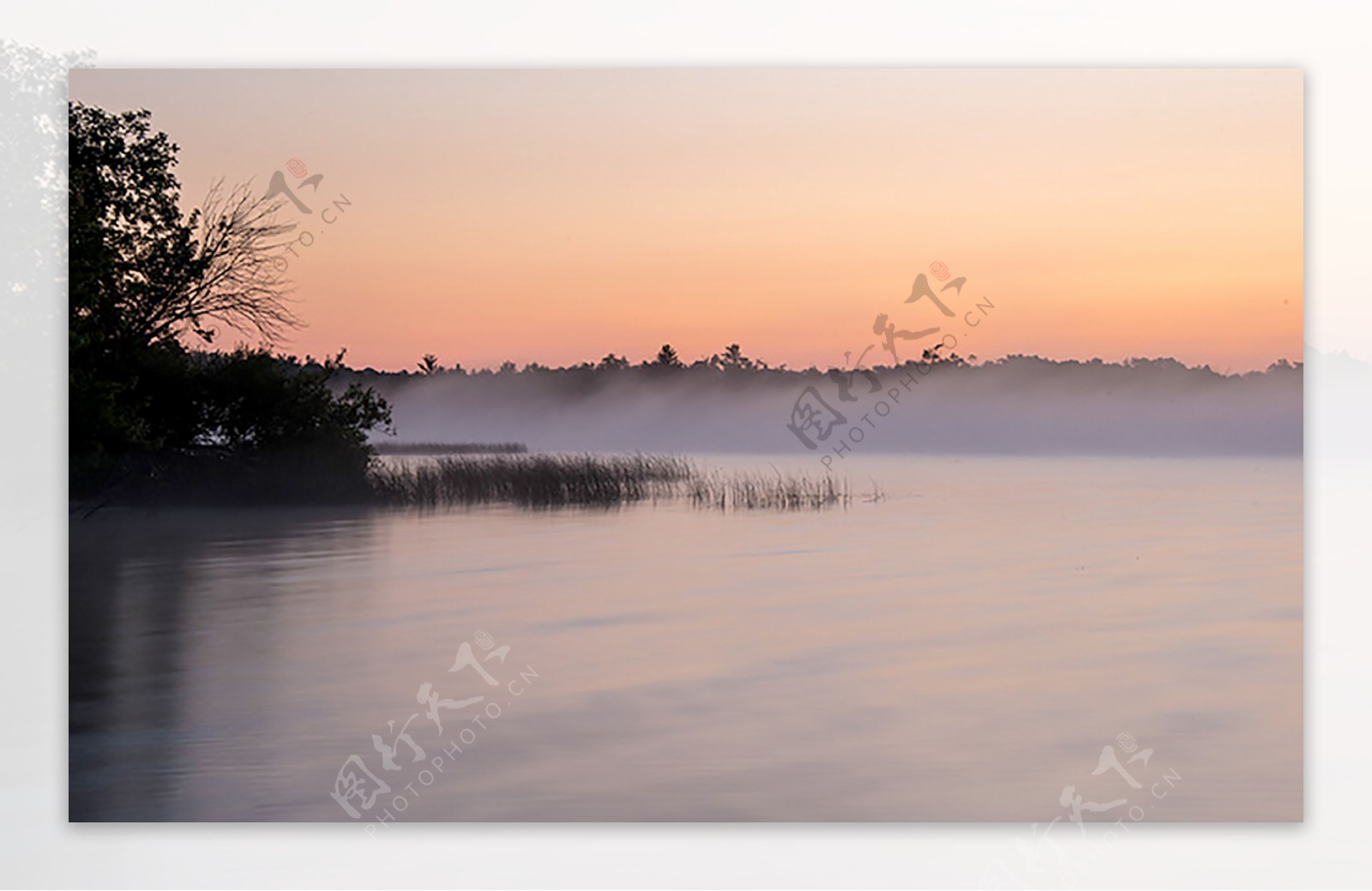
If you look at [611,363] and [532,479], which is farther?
[532,479]

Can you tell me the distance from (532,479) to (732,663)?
2.18m

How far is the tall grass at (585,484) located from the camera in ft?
24.0

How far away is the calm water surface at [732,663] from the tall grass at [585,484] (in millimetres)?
345

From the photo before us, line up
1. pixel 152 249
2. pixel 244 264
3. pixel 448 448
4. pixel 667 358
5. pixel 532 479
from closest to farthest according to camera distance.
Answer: pixel 244 264
pixel 667 358
pixel 152 249
pixel 448 448
pixel 532 479

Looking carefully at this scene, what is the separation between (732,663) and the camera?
6367 mm

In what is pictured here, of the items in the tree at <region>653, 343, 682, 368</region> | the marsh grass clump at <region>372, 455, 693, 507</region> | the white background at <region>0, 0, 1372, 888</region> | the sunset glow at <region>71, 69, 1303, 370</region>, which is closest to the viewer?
the white background at <region>0, 0, 1372, 888</region>

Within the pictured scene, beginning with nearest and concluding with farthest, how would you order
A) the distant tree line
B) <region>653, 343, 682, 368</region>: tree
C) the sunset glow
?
the sunset glow → the distant tree line → <region>653, 343, 682, 368</region>: tree

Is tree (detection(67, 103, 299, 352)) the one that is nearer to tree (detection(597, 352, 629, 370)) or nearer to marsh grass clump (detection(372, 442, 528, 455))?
marsh grass clump (detection(372, 442, 528, 455))

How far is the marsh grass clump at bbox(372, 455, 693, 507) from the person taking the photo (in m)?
7.29

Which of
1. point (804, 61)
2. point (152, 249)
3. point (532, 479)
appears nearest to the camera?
point (804, 61)

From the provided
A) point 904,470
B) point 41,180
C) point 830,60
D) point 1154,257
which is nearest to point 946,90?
point 830,60

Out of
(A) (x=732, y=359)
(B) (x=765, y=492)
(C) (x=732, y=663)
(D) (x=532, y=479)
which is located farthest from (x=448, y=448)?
(B) (x=765, y=492)

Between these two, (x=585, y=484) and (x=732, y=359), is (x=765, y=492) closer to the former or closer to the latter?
A: (x=585, y=484)

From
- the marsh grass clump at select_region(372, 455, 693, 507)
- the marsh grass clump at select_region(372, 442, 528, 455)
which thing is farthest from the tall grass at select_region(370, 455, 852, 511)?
the marsh grass clump at select_region(372, 442, 528, 455)
